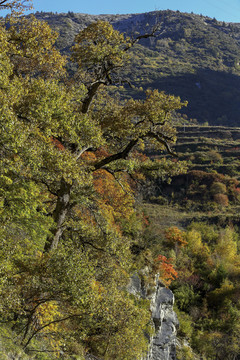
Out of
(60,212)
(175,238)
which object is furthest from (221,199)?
(60,212)

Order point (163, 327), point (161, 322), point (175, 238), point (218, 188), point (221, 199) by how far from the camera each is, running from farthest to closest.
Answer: point (218, 188) → point (221, 199) → point (175, 238) → point (163, 327) → point (161, 322)

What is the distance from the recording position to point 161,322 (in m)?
17.7

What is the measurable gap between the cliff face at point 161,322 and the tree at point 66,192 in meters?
5.26

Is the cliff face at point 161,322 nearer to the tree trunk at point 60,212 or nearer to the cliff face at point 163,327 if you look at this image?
the cliff face at point 163,327

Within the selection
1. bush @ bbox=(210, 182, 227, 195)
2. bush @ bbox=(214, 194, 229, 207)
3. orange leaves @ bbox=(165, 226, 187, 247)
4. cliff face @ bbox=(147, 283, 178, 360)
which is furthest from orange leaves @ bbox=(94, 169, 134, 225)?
bush @ bbox=(210, 182, 227, 195)

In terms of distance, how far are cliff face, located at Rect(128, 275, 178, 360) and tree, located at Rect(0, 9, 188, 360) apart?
526cm

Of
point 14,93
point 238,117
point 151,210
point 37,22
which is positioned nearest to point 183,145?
point 151,210

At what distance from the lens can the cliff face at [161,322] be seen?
16.0 metres

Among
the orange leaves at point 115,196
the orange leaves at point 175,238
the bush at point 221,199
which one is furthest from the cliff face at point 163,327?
the bush at point 221,199

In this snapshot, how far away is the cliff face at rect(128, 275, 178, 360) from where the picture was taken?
52.4ft

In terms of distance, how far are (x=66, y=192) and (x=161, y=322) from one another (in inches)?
475

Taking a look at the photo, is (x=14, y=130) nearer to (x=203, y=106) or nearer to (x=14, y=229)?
(x=14, y=229)

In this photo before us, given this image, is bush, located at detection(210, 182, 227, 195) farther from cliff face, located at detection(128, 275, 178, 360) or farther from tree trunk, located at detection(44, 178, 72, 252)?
tree trunk, located at detection(44, 178, 72, 252)

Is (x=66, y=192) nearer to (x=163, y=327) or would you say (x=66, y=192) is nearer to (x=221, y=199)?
(x=163, y=327)
